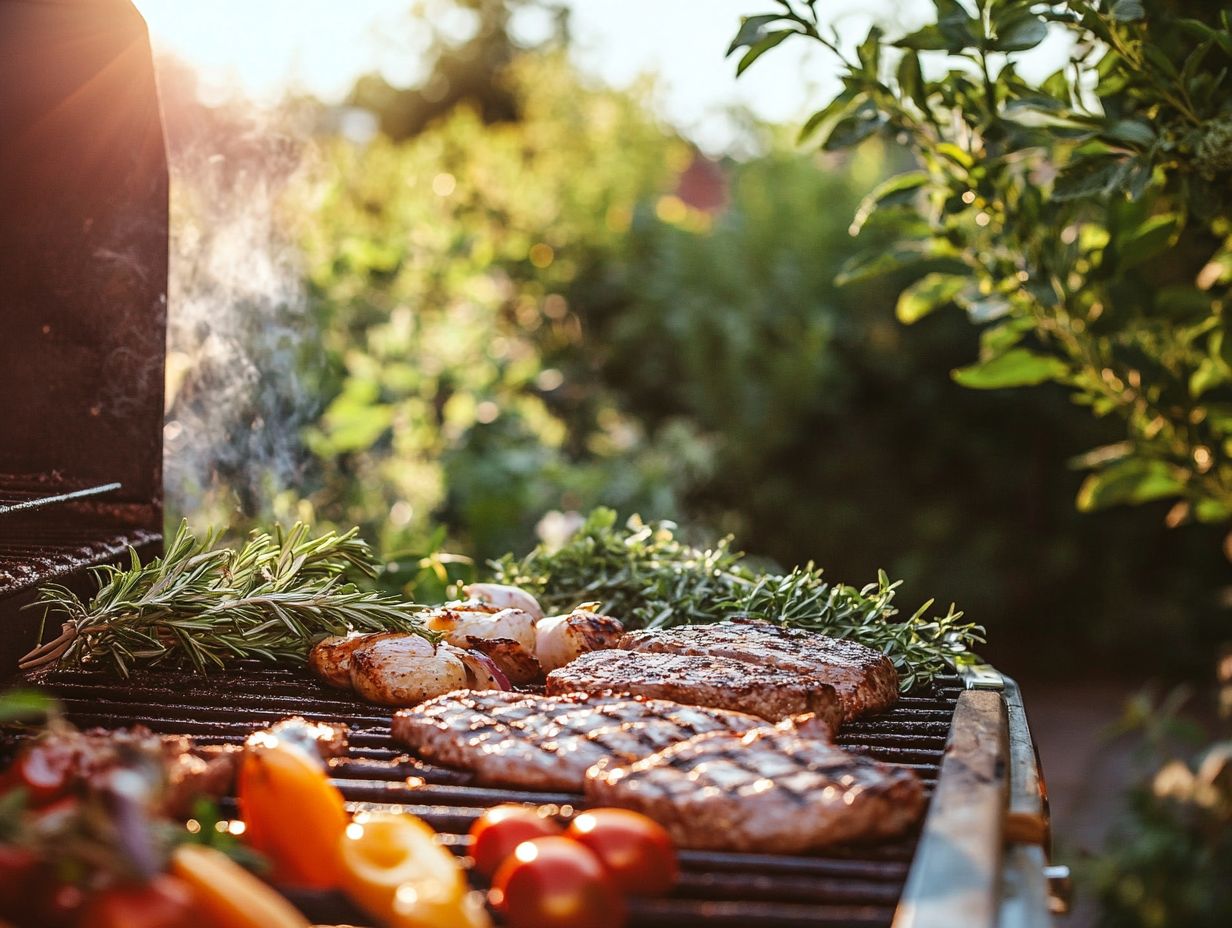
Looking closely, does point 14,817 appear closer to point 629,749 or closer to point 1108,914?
point 629,749

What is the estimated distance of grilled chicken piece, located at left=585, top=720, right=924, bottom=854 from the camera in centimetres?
190

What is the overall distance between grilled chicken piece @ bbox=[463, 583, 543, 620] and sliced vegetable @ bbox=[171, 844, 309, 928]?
189cm

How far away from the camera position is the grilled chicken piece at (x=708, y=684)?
8.32ft

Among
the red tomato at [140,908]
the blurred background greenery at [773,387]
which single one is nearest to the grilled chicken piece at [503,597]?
the red tomato at [140,908]

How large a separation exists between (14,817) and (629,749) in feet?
3.64

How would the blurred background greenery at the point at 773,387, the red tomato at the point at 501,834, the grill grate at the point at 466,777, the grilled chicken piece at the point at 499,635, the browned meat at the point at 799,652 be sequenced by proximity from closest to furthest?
1. the grill grate at the point at 466,777
2. the red tomato at the point at 501,834
3. the browned meat at the point at 799,652
4. the grilled chicken piece at the point at 499,635
5. the blurred background greenery at the point at 773,387

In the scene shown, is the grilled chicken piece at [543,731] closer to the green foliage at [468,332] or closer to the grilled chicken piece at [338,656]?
the grilled chicken piece at [338,656]

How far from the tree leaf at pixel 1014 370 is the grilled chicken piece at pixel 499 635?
149 centimetres

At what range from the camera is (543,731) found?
91.2 inches

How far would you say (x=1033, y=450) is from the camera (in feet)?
33.5

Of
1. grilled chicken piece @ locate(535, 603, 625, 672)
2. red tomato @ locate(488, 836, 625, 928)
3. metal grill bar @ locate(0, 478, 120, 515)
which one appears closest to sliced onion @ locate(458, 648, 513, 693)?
grilled chicken piece @ locate(535, 603, 625, 672)

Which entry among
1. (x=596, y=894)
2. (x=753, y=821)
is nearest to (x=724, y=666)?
(x=753, y=821)

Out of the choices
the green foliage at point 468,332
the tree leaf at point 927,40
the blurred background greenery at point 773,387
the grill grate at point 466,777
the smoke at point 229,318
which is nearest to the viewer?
the grill grate at point 466,777

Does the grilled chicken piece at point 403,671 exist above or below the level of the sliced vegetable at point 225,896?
above
